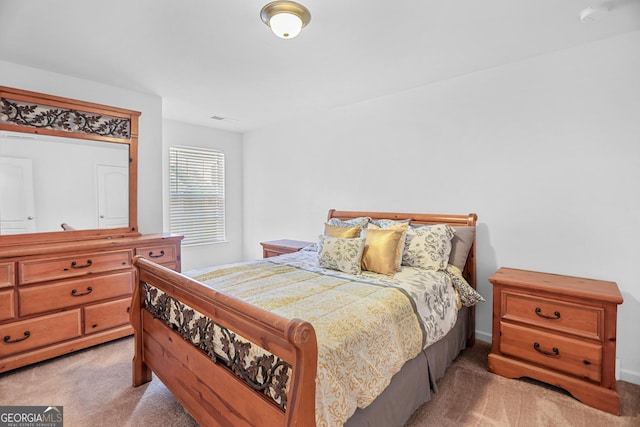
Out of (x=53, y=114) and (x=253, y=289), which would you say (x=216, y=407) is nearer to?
(x=253, y=289)

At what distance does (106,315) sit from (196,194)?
2384 millimetres

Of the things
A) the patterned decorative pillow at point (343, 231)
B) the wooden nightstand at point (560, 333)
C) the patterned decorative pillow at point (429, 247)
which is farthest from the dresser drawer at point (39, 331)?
the wooden nightstand at point (560, 333)

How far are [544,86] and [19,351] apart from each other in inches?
182

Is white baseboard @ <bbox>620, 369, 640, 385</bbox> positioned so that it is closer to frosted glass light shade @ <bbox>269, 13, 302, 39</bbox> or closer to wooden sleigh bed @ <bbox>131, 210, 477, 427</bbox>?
wooden sleigh bed @ <bbox>131, 210, 477, 427</bbox>

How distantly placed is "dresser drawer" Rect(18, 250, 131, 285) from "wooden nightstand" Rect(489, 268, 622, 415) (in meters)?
3.21

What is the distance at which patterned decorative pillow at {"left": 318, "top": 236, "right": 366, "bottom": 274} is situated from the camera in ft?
8.00

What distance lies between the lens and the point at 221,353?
4.76ft

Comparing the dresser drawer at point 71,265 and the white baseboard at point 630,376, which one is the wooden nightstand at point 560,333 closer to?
the white baseboard at point 630,376

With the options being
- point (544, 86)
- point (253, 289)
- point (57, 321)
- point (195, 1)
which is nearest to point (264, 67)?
point (195, 1)

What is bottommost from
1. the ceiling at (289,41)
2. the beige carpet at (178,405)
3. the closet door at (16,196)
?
the beige carpet at (178,405)

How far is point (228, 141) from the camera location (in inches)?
201

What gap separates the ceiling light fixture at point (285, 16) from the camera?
5.84 ft

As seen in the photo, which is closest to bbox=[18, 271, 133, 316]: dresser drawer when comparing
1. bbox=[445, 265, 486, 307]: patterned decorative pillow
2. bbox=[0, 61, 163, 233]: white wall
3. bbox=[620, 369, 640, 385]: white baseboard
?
bbox=[0, 61, 163, 233]: white wall

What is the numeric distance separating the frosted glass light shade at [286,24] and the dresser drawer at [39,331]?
277 cm
